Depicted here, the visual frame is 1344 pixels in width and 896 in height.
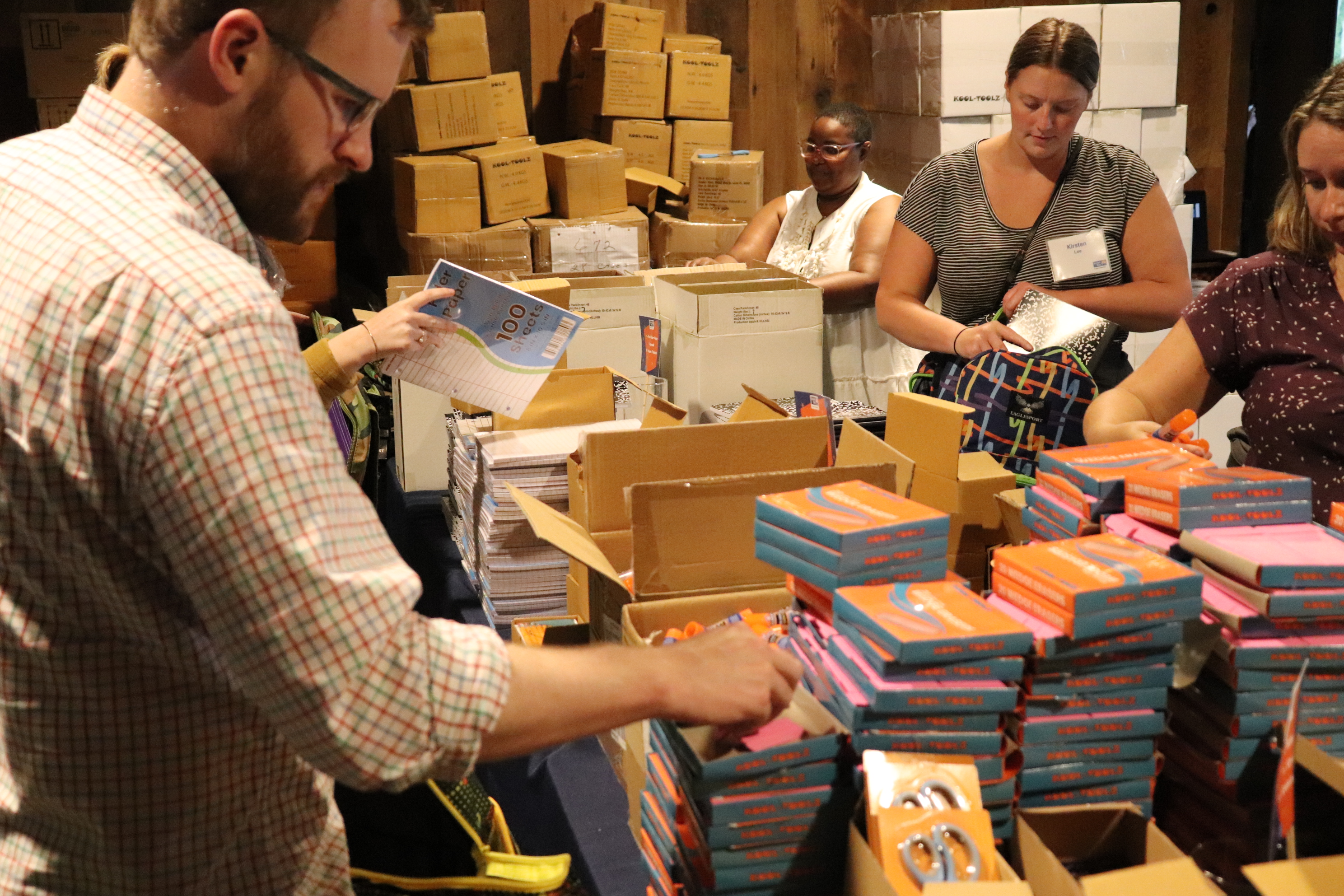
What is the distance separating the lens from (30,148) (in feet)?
3.04

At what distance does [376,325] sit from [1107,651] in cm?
145

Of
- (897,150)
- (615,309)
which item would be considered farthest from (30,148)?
(897,150)

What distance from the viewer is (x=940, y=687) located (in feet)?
3.67

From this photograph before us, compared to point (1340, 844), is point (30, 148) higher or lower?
higher

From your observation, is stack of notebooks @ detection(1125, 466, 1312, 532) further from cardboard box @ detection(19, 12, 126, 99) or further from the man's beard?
cardboard box @ detection(19, 12, 126, 99)

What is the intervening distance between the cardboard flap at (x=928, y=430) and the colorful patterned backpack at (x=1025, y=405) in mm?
172

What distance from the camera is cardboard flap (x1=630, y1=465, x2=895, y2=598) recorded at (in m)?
1.66

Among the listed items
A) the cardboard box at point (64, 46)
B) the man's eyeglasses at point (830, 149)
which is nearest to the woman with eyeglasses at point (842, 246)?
the man's eyeglasses at point (830, 149)

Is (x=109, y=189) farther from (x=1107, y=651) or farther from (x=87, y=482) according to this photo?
(x=1107, y=651)

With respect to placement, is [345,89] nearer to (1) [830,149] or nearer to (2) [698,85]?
(1) [830,149]

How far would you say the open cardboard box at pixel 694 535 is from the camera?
166 cm

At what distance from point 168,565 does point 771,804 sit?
0.59 meters

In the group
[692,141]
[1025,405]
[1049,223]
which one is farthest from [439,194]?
[1025,405]

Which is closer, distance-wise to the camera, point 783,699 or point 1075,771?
point 783,699
